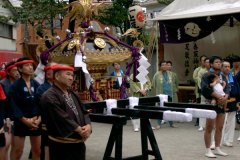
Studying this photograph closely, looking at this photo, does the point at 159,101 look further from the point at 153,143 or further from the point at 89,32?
the point at 89,32

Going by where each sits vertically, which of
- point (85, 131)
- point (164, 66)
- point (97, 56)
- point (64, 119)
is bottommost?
point (85, 131)

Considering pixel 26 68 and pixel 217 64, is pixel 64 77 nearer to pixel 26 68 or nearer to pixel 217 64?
pixel 26 68

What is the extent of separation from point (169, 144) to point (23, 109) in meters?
3.78

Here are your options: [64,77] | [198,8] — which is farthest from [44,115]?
[198,8]

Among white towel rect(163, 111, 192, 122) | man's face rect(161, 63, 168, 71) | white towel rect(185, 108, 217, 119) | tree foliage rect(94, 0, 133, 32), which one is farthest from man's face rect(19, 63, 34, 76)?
tree foliage rect(94, 0, 133, 32)

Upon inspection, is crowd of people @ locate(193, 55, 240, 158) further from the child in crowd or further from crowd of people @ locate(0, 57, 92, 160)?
crowd of people @ locate(0, 57, 92, 160)

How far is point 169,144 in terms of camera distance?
8.56 meters

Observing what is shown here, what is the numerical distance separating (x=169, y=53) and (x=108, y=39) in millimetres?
6216

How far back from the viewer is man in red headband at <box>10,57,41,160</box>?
563cm

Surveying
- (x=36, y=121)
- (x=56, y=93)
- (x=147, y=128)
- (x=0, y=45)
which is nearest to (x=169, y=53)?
(x=147, y=128)

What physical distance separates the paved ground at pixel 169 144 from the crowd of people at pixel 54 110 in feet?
1.09

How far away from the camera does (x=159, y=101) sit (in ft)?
22.6

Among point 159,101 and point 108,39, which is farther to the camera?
point 108,39

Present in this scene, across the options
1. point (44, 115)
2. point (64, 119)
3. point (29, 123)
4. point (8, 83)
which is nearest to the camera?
point (64, 119)
